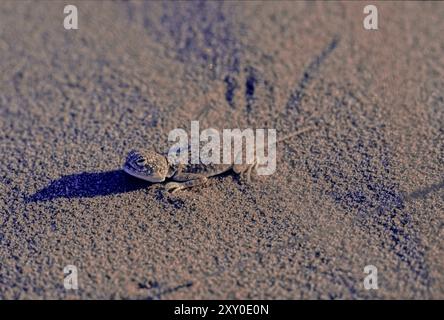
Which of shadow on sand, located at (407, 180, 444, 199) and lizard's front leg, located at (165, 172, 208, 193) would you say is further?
lizard's front leg, located at (165, 172, 208, 193)

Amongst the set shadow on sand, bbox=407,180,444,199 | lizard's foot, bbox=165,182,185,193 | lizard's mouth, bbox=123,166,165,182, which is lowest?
shadow on sand, bbox=407,180,444,199

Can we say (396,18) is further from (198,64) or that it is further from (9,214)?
(9,214)

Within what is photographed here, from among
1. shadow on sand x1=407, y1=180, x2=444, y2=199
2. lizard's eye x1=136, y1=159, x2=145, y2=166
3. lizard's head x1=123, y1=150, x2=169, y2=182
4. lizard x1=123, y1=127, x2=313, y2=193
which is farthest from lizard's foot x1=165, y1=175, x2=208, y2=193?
shadow on sand x1=407, y1=180, x2=444, y2=199

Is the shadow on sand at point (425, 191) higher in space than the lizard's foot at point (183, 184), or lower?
lower

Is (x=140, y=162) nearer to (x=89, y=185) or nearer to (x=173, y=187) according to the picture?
(x=173, y=187)

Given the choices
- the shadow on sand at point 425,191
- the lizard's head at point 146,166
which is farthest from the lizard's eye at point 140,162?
the shadow on sand at point 425,191

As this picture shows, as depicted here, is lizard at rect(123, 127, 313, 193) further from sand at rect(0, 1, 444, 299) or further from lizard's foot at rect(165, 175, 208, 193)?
sand at rect(0, 1, 444, 299)

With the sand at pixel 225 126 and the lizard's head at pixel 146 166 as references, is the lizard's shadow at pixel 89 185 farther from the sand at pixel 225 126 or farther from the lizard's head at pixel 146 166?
the lizard's head at pixel 146 166
